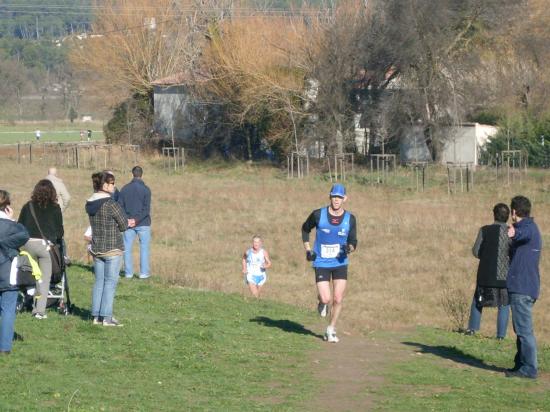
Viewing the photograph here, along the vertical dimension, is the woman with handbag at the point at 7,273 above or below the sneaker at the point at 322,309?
above

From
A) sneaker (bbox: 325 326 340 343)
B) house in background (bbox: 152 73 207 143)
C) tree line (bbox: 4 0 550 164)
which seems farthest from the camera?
house in background (bbox: 152 73 207 143)

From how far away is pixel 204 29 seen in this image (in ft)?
230

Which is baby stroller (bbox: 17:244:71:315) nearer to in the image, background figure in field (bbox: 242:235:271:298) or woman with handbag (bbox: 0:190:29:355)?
woman with handbag (bbox: 0:190:29:355)

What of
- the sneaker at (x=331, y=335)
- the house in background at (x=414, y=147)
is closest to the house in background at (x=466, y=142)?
the house in background at (x=414, y=147)

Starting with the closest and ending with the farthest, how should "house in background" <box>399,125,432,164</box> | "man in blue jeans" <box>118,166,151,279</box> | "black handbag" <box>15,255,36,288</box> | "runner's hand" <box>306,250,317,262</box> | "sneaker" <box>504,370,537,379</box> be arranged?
1. "black handbag" <box>15,255,36,288</box>
2. "sneaker" <box>504,370,537,379</box>
3. "runner's hand" <box>306,250,317,262</box>
4. "man in blue jeans" <box>118,166,151,279</box>
5. "house in background" <box>399,125,432,164</box>

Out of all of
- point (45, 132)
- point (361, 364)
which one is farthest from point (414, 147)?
point (45, 132)

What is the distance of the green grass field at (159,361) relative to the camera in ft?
31.7

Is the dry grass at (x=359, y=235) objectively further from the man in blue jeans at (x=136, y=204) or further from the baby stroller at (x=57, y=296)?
the baby stroller at (x=57, y=296)

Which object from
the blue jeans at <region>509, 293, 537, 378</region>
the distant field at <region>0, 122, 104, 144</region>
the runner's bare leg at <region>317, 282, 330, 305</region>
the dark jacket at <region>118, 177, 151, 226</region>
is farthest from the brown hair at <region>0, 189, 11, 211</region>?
the distant field at <region>0, 122, 104, 144</region>

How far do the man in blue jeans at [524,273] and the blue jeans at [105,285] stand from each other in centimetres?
476

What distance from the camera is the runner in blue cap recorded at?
12.9 metres

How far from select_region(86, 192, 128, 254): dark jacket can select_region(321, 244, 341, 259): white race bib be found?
96.7 inches

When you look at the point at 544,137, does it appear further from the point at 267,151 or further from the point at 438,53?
the point at 267,151

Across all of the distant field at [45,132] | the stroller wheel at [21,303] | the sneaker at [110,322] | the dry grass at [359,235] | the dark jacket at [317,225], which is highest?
the distant field at [45,132]
